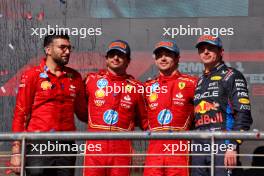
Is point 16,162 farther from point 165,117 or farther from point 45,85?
point 165,117

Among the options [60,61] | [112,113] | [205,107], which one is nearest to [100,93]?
[112,113]

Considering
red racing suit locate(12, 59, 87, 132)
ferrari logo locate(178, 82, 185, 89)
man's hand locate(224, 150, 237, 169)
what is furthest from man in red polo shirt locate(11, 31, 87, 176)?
man's hand locate(224, 150, 237, 169)

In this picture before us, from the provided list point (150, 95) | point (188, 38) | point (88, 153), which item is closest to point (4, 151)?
point (88, 153)

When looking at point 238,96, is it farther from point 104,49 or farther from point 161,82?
point 104,49

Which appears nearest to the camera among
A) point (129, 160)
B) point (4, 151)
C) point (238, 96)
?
point (238, 96)

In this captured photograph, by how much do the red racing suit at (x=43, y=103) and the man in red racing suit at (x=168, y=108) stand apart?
0.56 m

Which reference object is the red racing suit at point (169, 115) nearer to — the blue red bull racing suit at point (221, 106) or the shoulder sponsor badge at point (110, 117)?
the blue red bull racing suit at point (221, 106)

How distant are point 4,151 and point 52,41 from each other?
1.13 m

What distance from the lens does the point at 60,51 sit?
423 centimetres

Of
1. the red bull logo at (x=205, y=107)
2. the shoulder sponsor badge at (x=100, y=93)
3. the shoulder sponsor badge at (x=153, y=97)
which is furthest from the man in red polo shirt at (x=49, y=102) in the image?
the red bull logo at (x=205, y=107)

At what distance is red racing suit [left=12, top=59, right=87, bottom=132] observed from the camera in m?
4.08

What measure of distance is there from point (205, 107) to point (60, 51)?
3.43 ft

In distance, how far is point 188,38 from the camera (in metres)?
4.94

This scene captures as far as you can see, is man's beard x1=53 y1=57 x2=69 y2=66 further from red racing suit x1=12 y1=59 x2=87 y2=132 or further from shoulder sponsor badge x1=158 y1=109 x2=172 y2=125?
shoulder sponsor badge x1=158 y1=109 x2=172 y2=125
